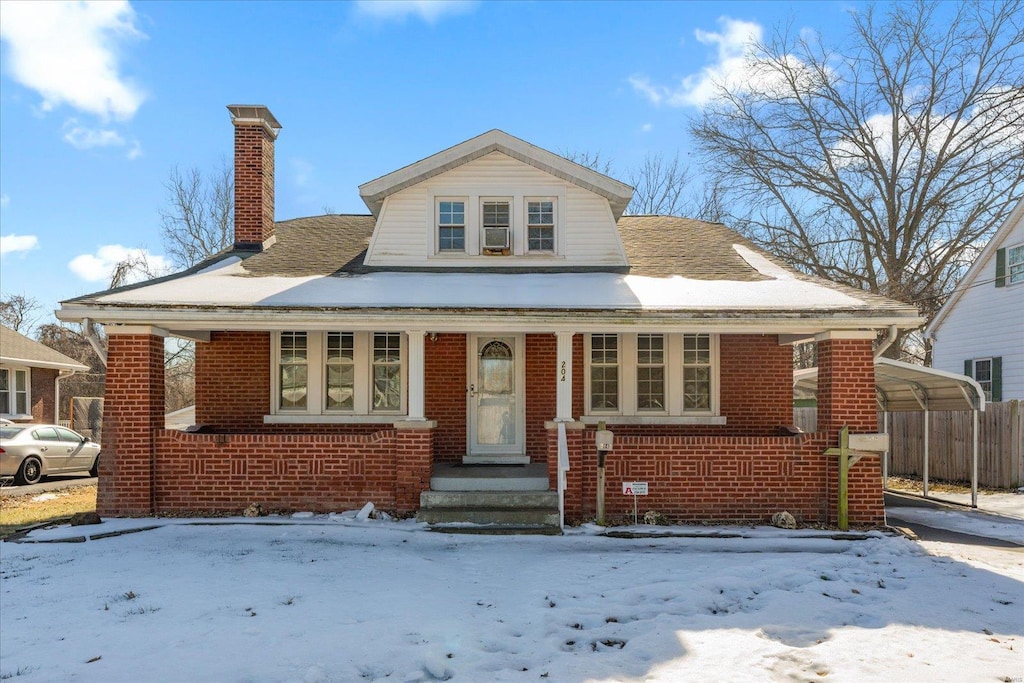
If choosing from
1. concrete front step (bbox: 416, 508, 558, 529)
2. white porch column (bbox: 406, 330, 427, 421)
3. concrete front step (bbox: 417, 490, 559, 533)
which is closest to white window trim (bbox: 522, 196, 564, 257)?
white porch column (bbox: 406, 330, 427, 421)

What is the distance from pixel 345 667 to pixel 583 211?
8767 millimetres

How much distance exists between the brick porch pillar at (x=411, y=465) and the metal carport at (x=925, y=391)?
6844 millimetres

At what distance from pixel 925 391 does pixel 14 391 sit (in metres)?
25.5

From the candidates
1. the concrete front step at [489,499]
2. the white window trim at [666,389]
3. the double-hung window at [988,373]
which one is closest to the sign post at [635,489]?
the concrete front step at [489,499]

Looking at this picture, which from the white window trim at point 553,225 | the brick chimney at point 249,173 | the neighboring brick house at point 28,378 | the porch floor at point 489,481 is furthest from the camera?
the neighboring brick house at point 28,378

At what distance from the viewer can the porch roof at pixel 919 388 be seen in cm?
1139

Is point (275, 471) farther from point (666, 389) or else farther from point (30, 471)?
point (30, 471)

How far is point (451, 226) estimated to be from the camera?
11.9m

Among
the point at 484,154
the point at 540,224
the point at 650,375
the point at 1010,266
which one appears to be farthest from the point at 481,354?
the point at 1010,266

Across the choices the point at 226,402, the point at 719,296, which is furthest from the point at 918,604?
the point at 226,402

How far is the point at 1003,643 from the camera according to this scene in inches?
212

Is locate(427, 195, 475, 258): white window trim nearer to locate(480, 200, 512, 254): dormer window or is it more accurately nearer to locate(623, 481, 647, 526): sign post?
locate(480, 200, 512, 254): dormer window

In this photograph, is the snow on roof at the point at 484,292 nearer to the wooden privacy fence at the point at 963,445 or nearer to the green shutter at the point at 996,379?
the wooden privacy fence at the point at 963,445

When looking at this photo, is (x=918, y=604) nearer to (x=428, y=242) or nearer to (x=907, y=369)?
(x=907, y=369)
